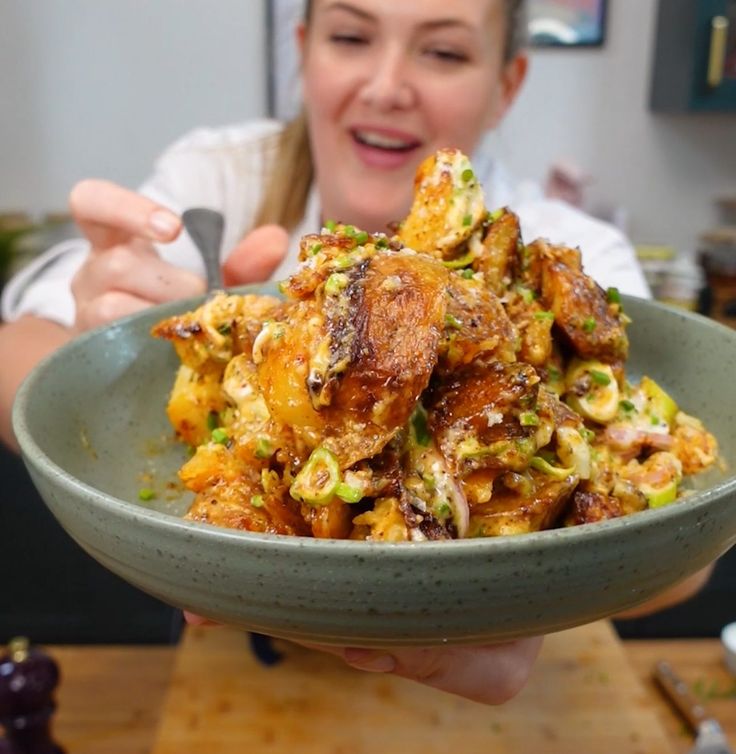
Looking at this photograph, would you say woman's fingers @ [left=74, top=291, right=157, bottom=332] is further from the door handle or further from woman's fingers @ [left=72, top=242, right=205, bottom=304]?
the door handle

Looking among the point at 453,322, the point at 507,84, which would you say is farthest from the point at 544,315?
the point at 507,84

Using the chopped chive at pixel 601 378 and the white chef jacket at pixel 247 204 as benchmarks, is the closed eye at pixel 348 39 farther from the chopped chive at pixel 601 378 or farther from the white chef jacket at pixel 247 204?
the chopped chive at pixel 601 378

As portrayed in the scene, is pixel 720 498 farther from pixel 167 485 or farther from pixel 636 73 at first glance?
pixel 636 73

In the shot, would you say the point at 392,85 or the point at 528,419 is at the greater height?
the point at 392,85

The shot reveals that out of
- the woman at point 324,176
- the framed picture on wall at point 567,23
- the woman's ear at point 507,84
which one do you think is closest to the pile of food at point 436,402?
the woman at point 324,176

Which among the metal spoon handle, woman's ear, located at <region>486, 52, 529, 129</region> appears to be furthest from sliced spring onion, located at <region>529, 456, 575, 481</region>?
woman's ear, located at <region>486, 52, 529, 129</region>

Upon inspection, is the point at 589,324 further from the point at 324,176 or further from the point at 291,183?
the point at 291,183

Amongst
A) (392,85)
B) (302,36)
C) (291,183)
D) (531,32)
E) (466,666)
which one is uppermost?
(531,32)
